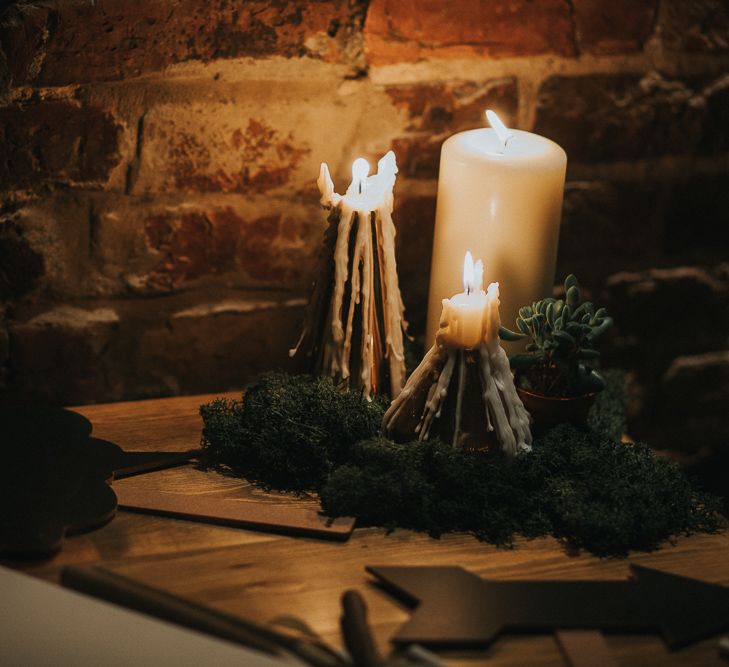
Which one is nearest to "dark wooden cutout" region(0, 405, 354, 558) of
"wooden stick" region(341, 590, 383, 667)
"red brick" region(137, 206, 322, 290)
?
"wooden stick" region(341, 590, 383, 667)

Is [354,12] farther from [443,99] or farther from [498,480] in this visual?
[498,480]

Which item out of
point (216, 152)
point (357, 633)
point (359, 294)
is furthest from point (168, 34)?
point (357, 633)

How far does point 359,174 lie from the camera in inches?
40.2

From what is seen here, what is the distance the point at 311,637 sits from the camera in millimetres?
760

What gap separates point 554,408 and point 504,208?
0.21 meters

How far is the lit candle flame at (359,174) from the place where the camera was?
3.33 feet

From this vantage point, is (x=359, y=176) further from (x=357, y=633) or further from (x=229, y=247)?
(x=357, y=633)

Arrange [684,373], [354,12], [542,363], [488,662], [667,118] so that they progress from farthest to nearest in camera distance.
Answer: [684,373] < [667,118] < [354,12] < [542,363] < [488,662]

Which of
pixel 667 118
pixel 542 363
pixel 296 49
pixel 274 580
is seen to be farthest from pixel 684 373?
pixel 274 580

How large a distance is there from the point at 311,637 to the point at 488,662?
133 millimetres

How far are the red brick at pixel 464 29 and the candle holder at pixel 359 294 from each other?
0.70ft

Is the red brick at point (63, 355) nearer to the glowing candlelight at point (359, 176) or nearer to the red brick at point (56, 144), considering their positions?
the red brick at point (56, 144)

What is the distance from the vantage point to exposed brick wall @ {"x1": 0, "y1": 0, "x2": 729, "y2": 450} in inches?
42.8

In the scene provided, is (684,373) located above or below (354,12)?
below
